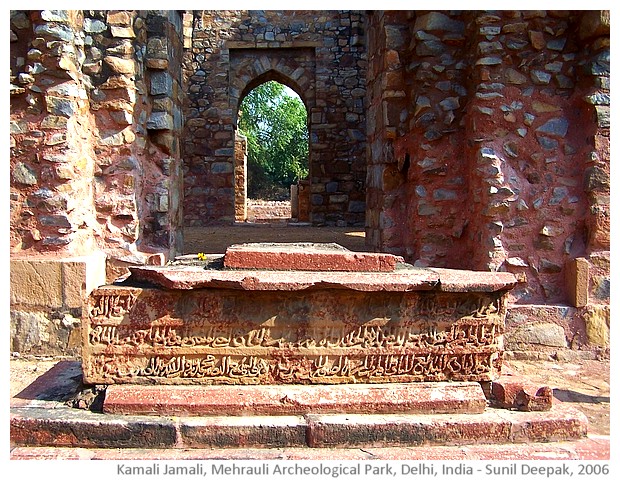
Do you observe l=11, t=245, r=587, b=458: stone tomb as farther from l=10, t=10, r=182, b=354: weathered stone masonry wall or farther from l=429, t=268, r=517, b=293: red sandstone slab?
l=10, t=10, r=182, b=354: weathered stone masonry wall

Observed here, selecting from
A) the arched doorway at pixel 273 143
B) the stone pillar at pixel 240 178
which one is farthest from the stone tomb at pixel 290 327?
the arched doorway at pixel 273 143

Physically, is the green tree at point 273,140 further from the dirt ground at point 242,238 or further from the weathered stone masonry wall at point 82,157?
the weathered stone masonry wall at point 82,157

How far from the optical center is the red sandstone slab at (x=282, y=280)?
3371 mm

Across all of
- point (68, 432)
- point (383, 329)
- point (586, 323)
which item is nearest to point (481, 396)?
point (383, 329)

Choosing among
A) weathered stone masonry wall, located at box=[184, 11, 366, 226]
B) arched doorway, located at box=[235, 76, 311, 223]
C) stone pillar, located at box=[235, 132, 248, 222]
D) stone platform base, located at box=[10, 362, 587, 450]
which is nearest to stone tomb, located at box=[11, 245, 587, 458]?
stone platform base, located at box=[10, 362, 587, 450]

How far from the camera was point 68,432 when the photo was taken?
3240 millimetres

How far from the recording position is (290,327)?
3.52m

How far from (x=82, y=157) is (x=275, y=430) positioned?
3.13m

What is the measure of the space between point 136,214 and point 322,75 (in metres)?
7.70

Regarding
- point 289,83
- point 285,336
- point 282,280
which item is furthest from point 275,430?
point 289,83

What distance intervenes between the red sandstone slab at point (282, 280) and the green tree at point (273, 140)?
→ 972 inches

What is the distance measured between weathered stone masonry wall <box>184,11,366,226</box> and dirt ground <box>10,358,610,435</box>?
740cm

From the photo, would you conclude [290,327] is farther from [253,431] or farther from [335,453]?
[335,453]

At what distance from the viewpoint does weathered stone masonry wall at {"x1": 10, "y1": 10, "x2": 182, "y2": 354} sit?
4.82 metres
